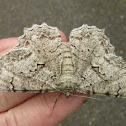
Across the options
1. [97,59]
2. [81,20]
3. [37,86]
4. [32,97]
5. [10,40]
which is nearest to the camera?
[37,86]

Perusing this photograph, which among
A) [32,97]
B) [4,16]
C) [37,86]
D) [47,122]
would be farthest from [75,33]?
[4,16]

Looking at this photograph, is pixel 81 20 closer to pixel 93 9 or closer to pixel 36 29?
pixel 93 9

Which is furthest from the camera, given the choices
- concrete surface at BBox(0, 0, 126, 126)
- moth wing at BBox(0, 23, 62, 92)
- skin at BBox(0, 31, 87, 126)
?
concrete surface at BBox(0, 0, 126, 126)

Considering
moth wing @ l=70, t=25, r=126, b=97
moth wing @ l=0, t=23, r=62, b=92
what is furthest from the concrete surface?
moth wing @ l=0, t=23, r=62, b=92

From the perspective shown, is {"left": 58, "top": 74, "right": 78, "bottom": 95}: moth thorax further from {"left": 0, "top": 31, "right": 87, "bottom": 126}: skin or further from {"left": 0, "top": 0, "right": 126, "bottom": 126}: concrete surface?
{"left": 0, "top": 0, "right": 126, "bottom": 126}: concrete surface

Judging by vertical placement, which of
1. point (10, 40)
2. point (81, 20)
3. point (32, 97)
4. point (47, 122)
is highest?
point (81, 20)

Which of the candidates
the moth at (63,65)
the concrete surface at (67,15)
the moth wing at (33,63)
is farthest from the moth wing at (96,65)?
the concrete surface at (67,15)

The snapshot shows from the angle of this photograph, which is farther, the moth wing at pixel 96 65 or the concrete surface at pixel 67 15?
the concrete surface at pixel 67 15

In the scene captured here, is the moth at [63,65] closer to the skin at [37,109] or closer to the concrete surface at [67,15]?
the skin at [37,109]
